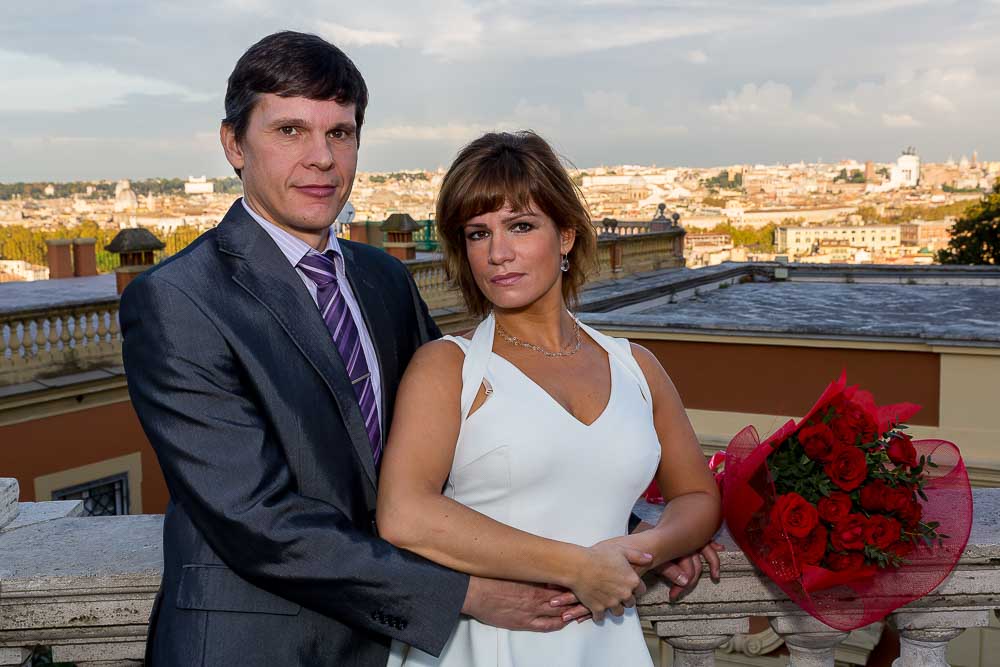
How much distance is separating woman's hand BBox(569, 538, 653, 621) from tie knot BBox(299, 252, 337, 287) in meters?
0.73

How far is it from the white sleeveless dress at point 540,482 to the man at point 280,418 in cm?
12

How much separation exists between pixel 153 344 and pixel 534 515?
0.80 m

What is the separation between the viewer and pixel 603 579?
67.4 inches

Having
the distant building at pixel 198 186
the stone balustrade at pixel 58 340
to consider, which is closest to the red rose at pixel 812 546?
the stone balustrade at pixel 58 340

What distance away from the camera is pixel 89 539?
2.01 metres

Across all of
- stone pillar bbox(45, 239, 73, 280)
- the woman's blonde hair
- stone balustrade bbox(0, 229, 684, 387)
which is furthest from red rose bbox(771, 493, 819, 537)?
stone pillar bbox(45, 239, 73, 280)

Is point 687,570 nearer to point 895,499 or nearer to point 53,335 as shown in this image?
point 895,499

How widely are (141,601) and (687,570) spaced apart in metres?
1.13

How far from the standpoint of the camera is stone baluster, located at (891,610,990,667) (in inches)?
81.3

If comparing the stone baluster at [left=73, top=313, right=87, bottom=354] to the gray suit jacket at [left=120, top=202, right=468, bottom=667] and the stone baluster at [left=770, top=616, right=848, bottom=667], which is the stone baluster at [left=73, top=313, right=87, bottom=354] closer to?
the gray suit jacket at [left=120, top=202, right=468, bottom=667]

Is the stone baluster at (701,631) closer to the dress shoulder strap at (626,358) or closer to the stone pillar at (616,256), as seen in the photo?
the dress shoulder strap at (626,358)

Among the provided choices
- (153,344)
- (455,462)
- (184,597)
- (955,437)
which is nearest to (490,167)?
(455,462)

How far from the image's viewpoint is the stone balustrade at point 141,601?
6.09 ft

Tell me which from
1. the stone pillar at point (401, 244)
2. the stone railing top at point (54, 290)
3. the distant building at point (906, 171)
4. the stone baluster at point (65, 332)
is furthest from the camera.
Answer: the distant building at point (906, 171)
